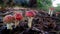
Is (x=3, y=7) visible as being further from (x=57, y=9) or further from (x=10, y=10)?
(x=57, y=9)

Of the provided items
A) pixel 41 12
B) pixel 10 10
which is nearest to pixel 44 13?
pixel 41 12

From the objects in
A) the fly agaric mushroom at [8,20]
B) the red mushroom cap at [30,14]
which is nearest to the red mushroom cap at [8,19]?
the fly agaric mushroom at [8,20]

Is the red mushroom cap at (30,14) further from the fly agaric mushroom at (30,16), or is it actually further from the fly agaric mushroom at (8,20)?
the fly agaric mushroom at (8,20)

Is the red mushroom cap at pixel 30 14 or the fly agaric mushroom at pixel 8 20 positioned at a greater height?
the red mushroom cap at pixel 30 14

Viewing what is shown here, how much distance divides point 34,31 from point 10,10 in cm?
24

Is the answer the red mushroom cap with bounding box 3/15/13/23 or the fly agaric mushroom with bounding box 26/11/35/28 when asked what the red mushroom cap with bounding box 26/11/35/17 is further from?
the red mushroom cap with bounding box 3/15/13/23

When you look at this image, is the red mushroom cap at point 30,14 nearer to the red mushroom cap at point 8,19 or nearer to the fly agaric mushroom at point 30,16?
the fly agaric mushroom at point 30,16

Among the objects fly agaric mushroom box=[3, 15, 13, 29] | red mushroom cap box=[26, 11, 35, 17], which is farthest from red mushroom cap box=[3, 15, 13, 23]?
red mushroom cap box=[26, 11, 35, 17]

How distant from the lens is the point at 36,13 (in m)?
1.13

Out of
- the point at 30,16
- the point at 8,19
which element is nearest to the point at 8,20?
the point at 8,19

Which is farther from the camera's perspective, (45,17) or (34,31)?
(45,17)

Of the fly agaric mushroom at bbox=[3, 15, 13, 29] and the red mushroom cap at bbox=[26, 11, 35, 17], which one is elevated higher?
the red mushroom cap at bbox=[26, 11, 35, 17]

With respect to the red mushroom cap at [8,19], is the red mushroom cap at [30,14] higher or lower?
higher

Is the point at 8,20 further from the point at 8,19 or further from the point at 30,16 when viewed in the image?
the point at 30,16
